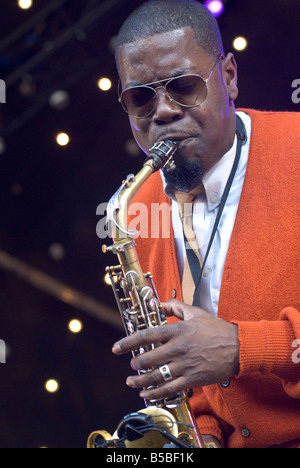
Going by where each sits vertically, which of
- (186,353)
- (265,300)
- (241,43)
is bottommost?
(186,353)

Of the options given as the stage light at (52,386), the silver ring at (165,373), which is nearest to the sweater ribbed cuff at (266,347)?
the silver ring at (165,373)

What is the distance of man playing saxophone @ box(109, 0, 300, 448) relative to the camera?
8.13ft

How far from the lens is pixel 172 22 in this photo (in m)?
2.95

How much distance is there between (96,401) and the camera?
5461 millimetres

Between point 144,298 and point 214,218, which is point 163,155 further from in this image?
point 144,298

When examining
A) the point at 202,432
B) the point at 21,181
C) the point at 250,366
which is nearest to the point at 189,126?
the point at 250,366

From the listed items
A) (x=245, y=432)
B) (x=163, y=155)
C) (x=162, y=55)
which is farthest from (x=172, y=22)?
(x=245, y=432)

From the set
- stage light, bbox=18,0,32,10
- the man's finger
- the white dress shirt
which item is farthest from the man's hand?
stage light, bbox=18,0,32,10

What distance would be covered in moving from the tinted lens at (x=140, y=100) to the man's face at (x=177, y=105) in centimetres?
3

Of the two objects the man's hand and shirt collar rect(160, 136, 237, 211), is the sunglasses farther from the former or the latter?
the man's hand

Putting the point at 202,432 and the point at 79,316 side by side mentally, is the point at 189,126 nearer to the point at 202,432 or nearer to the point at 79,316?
the point at 202,432

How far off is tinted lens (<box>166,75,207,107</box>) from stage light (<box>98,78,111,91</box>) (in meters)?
2.11

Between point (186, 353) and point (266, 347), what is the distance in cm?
32

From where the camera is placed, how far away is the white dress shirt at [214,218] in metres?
2.97
